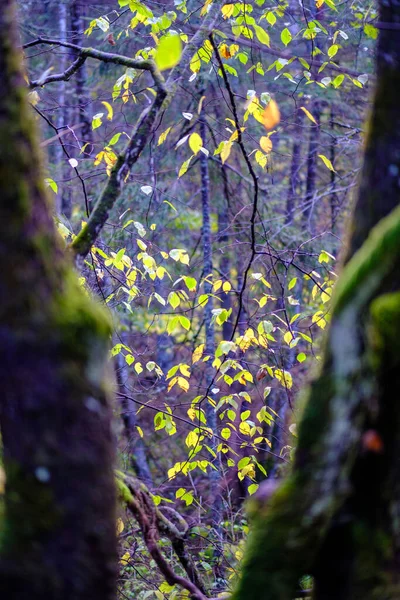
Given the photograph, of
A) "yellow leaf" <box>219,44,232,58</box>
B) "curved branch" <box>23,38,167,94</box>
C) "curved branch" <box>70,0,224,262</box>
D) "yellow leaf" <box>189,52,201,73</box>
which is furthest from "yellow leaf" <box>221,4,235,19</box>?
"curved branch" <box>70,0,224,262</box>

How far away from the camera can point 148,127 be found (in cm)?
244

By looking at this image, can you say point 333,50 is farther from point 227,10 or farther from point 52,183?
point 52,183

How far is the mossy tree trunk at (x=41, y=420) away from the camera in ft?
5.08

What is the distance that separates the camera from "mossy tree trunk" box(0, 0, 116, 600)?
1550mm

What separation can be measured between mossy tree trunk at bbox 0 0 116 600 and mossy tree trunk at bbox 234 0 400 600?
1.58 feet

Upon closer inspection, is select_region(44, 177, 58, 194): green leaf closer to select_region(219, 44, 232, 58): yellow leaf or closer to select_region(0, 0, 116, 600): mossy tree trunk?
select_region(219, 44, 232, 58): yellow leaf

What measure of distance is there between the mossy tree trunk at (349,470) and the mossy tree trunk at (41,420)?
480mm

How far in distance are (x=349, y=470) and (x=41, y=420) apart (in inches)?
33.3

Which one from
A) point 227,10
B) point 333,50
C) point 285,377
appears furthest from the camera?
point 333,50

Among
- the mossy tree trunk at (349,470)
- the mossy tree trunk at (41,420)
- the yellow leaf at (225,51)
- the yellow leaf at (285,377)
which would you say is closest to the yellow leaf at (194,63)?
the yellow leaf at (225,51)

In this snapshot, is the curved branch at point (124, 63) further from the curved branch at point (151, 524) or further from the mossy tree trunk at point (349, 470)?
the curved branch at point (151, 524)

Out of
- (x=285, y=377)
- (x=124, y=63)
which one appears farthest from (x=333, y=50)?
(x=285, y=377)

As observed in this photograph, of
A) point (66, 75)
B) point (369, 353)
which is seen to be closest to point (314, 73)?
point (66, 75)

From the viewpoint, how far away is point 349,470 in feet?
5.39
